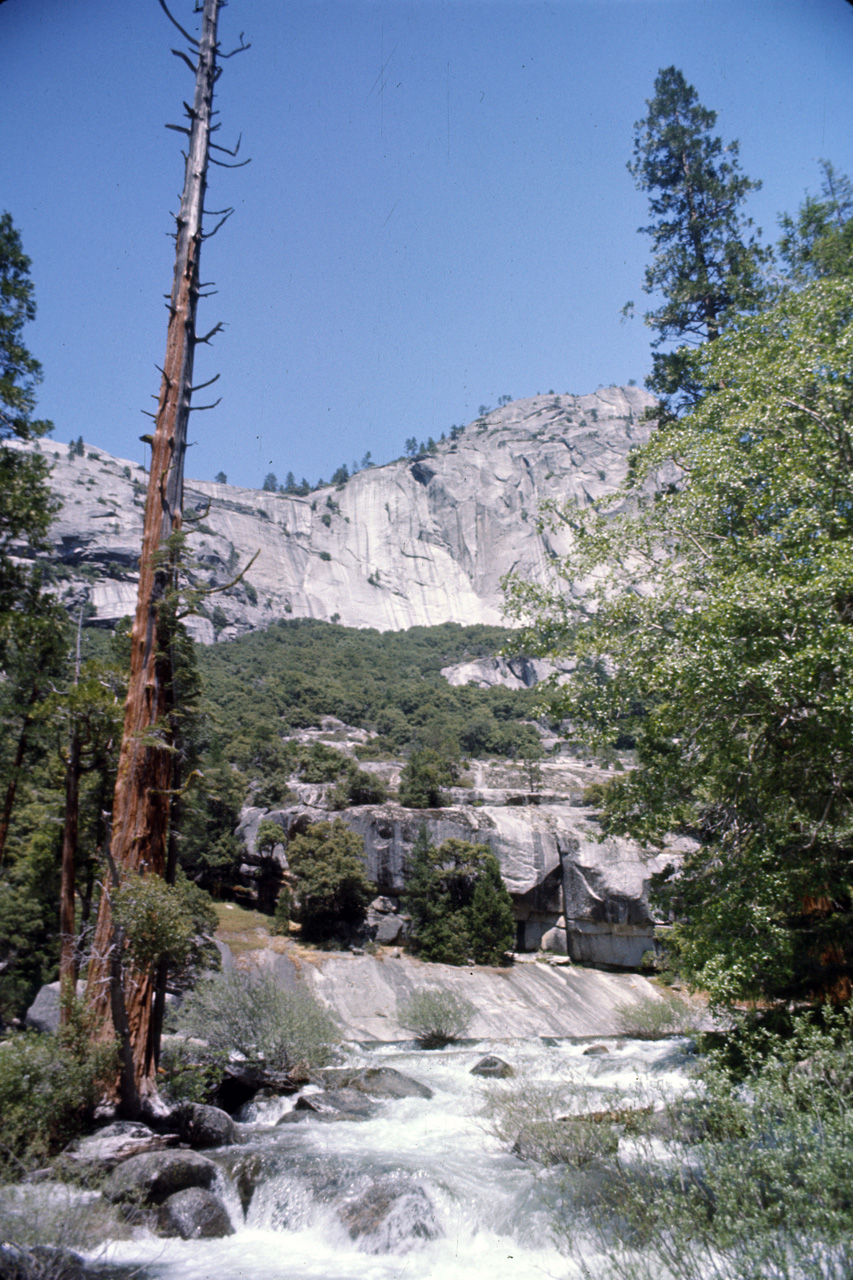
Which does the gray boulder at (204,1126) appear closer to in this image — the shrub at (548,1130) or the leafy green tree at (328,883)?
the shrub at (548,1130)

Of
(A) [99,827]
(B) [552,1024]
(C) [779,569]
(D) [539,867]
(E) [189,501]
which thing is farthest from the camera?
(E) [189,501]

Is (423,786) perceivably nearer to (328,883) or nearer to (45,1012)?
(328,883)

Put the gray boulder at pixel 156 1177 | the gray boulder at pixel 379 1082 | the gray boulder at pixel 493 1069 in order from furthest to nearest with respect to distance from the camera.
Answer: the gray boulder at pixel 493 1069 → the gray boulder at pixel 379 1082 → the gray boulder at pixel 156 1177

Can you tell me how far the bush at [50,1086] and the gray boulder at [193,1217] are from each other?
124 centimetres

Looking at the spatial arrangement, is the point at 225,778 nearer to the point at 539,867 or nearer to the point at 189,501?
the point at 539,867

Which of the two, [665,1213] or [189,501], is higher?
[189,501]

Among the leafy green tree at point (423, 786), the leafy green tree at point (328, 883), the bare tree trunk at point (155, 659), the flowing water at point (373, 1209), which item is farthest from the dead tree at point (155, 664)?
the leafy green tree at point (423, 786)

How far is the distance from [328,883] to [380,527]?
11476 cm

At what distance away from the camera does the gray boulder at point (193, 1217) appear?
6727mm

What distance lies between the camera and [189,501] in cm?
11619

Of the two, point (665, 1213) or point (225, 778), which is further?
point (225, 778)

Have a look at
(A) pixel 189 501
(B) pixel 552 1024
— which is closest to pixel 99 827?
(B) pixel 552 1024

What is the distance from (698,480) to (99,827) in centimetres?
1269

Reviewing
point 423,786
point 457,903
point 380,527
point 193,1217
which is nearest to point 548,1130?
point 193,1217
